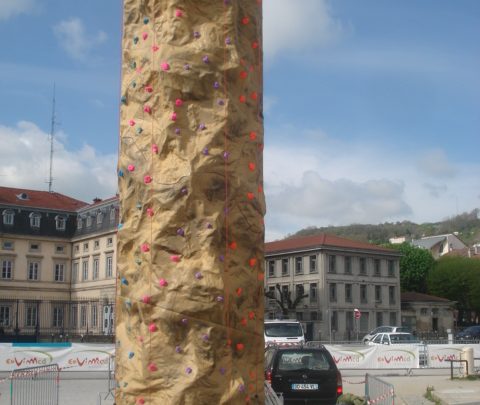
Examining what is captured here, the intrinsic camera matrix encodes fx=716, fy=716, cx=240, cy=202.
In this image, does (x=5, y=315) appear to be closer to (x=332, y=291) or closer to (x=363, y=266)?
(x=332, y=291)

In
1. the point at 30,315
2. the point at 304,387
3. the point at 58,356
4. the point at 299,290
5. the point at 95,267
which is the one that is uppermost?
the point at 95,267

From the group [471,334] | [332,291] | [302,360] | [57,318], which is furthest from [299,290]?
[302,360]

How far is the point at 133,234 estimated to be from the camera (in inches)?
230

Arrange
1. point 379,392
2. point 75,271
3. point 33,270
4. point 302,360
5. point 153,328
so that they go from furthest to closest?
point 75,271
point 33,270
point 302,360
point 379,392
point 153,328

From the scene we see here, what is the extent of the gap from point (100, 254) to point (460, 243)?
295 ft

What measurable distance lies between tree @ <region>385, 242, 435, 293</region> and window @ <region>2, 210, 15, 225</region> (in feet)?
140

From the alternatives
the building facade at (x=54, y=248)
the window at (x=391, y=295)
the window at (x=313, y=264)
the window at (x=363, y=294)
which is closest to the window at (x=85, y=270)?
the building facade at (x=54, y=248)

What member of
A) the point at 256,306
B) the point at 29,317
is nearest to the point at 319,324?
the point at 29,317

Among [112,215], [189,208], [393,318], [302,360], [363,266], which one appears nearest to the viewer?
[189,208]

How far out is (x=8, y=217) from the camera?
62.2 meters

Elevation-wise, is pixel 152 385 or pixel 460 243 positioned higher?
pixel 460 243

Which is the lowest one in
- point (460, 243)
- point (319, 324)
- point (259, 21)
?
point (319, 324)

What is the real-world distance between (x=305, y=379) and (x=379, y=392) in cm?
182

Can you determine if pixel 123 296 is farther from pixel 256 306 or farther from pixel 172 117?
pixel 172 117
